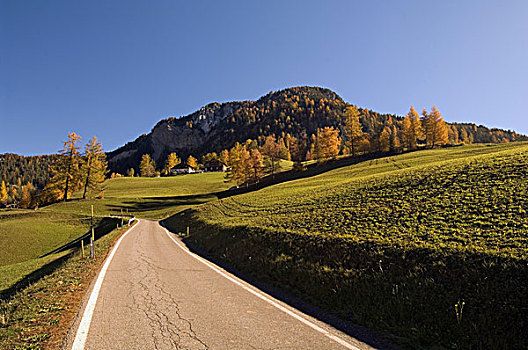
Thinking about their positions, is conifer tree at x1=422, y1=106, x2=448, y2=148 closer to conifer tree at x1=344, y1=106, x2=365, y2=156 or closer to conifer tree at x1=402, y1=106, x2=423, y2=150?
conifer tree at x1=402, y1=106, x2=423, y2=150

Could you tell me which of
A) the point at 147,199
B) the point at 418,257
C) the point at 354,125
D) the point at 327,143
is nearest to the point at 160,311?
the point at 418,257

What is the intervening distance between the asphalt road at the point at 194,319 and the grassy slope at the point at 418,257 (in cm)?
173

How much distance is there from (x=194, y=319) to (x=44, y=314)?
12.3 feet

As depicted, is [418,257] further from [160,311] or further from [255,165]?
[255,165]

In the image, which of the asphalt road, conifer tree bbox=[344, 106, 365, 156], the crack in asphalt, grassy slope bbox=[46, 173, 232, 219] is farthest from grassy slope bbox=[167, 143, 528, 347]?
conifer tree bbox=[344, 106, 365, 156]

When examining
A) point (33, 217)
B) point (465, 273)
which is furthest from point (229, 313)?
point (33, 217)

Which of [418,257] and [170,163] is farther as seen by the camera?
[170,163]

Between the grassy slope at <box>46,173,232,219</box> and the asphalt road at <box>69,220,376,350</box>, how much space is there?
49173mm

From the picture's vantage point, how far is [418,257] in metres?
8.84

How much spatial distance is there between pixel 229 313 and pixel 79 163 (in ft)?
230

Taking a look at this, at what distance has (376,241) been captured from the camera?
35.5ft

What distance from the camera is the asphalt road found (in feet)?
18.0

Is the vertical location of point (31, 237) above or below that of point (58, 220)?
below

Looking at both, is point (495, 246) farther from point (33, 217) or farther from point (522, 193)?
point (33, 217)
